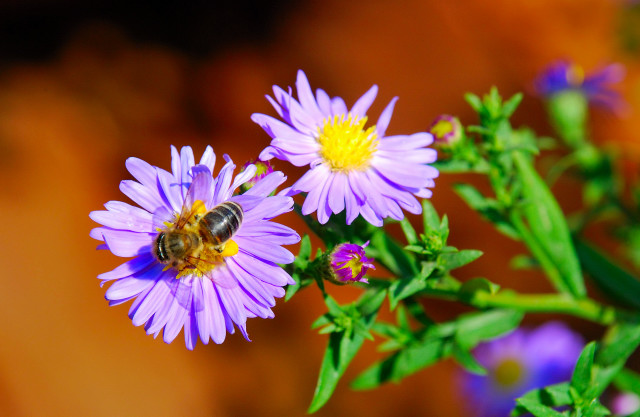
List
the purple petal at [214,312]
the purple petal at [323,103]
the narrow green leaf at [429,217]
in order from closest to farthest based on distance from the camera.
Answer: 1. the purple petal at [214,312]
2. the narrow green leaf at [429,217]
3. the purple petal at [323,103]

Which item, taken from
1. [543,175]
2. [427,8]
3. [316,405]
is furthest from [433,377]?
[427,8]

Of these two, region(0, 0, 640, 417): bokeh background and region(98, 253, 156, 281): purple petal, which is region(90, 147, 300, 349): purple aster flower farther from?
region(0, 0, 640, 417): bokeh background

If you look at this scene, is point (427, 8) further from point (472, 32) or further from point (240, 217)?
point (240, 217)

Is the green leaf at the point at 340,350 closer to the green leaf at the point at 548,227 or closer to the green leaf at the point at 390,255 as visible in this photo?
the green leaf at the point at 390,255

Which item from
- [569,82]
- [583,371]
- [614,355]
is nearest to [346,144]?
[583,371]

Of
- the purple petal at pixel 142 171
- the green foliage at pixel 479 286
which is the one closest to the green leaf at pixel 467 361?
the green foliage at pixel 479 286

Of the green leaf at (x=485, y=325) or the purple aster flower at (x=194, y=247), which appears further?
the green leaf at (x=485, y=325)

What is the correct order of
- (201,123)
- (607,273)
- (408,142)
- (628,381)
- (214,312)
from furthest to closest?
(201,123) → (607,273) → (628,381) → (408,142) → (214,312)

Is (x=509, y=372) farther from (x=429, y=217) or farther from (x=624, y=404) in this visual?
(x=429, y=217)
